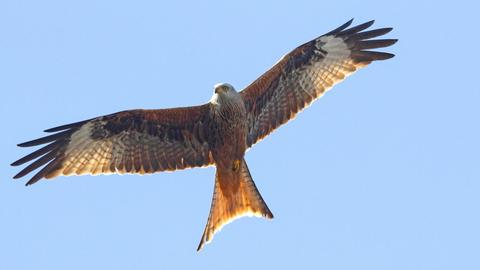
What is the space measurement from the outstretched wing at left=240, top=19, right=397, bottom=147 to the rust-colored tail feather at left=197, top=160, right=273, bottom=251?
2.17ft

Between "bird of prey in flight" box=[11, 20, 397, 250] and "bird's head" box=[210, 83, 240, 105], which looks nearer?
"bird's head" box=[210, 83, 240, 105]

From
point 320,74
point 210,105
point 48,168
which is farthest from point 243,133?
point 48,168

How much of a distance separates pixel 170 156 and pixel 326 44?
270cm

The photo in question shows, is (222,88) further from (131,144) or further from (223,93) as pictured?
(131,144)

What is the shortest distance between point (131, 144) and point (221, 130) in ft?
4.38

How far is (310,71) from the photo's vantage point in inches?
566

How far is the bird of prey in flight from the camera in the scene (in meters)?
13.7

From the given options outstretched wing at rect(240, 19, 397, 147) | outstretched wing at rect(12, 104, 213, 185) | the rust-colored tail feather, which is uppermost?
outstretched wing at rect(240, 19, 397, 147)

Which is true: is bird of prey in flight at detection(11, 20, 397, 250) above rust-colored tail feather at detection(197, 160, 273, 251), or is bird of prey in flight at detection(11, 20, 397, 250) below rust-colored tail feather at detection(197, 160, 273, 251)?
above

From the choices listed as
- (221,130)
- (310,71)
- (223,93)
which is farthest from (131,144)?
(310,71)

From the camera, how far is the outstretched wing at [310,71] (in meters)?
14.2

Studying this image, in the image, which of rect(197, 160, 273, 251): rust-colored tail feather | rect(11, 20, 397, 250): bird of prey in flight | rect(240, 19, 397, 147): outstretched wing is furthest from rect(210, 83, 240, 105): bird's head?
rect(197, 160, 273, 251): rust-colored tail feather

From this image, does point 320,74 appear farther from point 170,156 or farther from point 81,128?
point 81,128

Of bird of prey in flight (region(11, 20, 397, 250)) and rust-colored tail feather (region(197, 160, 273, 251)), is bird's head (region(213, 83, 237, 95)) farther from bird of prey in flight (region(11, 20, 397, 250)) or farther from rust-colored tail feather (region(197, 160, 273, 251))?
rust-colored tail feather (region(197, 160, 273, 251))
